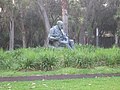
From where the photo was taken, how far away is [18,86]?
9.09m

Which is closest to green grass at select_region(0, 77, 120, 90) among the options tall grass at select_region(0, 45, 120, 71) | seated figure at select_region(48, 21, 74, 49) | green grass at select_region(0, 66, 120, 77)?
green grass at select_region(0, 66, 120, 77)

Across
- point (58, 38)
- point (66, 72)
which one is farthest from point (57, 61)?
point (58, 38)

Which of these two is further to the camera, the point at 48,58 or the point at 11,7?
the point at 11,7

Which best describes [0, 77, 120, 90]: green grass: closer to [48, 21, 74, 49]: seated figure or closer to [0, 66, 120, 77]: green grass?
[0, 66, 120, 77]: green grass

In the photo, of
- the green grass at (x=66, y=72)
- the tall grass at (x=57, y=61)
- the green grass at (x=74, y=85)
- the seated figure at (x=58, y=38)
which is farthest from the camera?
the seated figure at (x=58, y=38)

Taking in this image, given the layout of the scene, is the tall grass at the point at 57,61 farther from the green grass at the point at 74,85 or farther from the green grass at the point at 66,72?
the green grass at the point at 74,85

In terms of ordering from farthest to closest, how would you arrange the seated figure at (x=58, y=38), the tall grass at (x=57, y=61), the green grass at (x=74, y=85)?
the seated figure at (x=58, y=38), the tall grass at (x=57, y=61), the green grass at (x=74, y=85)

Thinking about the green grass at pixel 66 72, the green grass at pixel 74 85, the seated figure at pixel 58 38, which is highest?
the seated figure at pixel 58 38

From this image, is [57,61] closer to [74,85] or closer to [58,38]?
[74,85]

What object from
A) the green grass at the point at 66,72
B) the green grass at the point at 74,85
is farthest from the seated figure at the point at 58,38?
the green grass at the point at 74,85

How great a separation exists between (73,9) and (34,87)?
38.5m

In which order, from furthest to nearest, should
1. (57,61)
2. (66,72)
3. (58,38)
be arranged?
(58,38)
(57,61)
(66,72)

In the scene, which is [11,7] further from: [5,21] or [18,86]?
[18,86]

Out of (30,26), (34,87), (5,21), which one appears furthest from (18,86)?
(30,26)
